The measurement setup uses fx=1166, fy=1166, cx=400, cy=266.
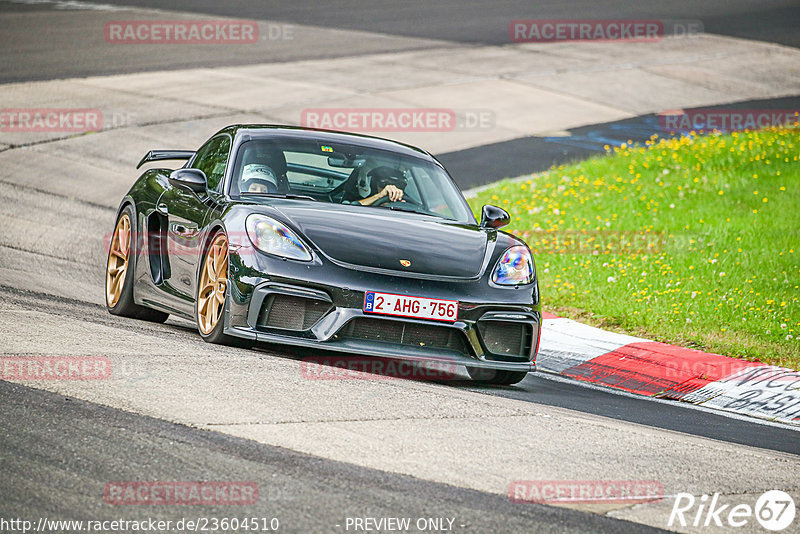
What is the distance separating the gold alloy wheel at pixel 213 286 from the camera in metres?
6.83

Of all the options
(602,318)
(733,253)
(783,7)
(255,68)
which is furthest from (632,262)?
(783,7)

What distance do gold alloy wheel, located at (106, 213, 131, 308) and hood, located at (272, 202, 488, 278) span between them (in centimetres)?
192

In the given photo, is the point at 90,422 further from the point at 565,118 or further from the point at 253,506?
the point at 565,118

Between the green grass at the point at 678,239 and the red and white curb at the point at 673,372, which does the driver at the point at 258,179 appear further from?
the green grass at the point at 678,239

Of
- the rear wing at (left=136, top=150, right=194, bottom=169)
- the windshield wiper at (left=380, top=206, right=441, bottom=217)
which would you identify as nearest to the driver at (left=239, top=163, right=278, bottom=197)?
the windshield wiper at (left=380, top=206, right=441, bottom=217)

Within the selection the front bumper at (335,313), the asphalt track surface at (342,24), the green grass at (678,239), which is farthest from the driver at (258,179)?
the asphalt track surface at (342,24)

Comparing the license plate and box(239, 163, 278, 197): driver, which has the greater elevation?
box(239, 163, 278, 197): driver

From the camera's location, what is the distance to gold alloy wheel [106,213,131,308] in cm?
860

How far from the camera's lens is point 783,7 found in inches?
1464

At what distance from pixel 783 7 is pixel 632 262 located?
94.5ft

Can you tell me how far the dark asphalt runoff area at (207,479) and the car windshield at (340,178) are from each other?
2.97 m

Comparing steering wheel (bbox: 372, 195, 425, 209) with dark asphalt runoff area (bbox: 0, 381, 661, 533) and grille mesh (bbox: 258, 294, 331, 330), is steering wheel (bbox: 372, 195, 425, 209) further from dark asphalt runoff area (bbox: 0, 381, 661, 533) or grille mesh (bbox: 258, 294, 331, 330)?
dark asphalt runoff area (bbox: 0, 381, 661, 533)

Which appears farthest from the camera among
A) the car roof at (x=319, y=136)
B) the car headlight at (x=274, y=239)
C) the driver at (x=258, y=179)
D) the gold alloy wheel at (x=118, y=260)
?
the gold alloy wheel at (x=118, y=260)

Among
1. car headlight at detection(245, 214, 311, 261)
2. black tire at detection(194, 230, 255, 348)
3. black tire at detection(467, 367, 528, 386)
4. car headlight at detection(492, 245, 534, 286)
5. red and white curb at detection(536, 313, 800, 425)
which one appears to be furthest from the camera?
red and white curb at detection(536, 313, 800, 425)
